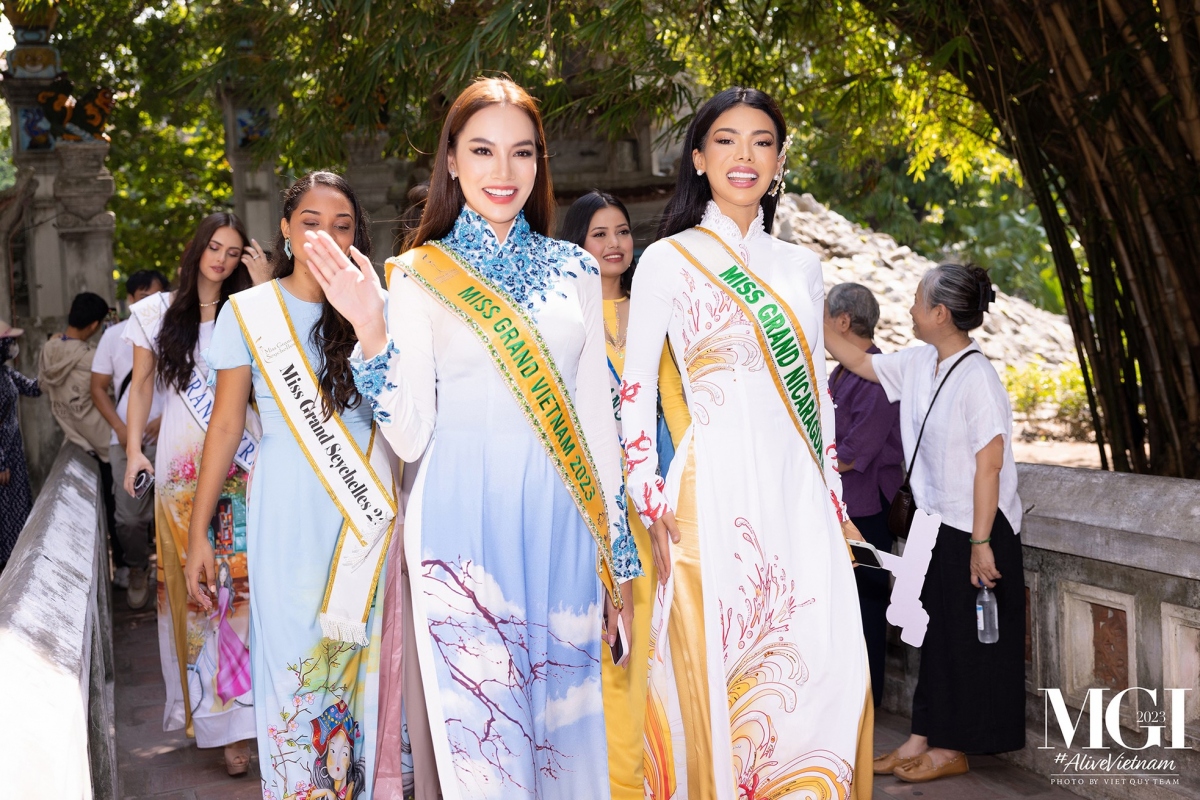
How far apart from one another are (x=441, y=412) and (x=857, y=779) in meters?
1.33

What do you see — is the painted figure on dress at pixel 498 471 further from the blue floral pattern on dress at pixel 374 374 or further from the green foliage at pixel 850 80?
the green foliage at pixel 850 80

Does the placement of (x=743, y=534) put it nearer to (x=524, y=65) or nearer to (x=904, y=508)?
(x=904, y=508)

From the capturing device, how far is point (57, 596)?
2699mm

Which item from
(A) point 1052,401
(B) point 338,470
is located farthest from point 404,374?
(A) point 1052,401

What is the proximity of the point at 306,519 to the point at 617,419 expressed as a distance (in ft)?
2.92

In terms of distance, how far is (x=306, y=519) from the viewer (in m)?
3.06

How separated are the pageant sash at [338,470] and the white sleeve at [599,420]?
0.71 meters

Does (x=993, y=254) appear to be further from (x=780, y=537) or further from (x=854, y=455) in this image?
(x=780, y=537)

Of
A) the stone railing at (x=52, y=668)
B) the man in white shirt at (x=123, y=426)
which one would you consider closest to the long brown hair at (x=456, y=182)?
the stone railing at (x=52, y=668)

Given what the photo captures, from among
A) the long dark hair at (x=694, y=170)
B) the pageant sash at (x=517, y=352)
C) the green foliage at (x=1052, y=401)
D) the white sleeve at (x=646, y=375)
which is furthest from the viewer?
the green foliage at (x=1052, y=401)

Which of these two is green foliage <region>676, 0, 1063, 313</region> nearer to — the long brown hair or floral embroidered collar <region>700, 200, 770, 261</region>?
floral embroidered collar <region>700, 200, 770, 261</region>

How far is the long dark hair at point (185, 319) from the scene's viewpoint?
4285 mm

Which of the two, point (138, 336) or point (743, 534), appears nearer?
point (743, 534)

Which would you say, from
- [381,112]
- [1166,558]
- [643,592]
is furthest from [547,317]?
[381,112]
